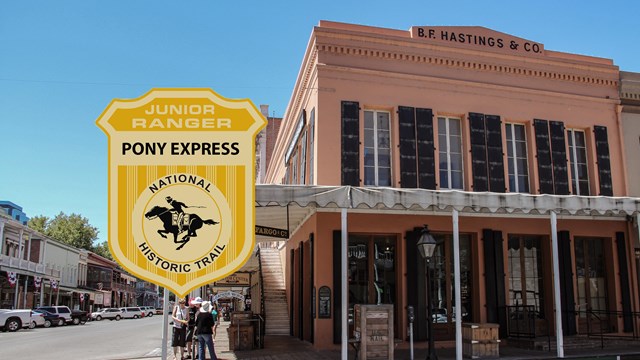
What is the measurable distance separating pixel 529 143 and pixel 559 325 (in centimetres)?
592

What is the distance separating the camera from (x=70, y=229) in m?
79.7

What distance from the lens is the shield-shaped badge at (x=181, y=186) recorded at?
3.72 metres

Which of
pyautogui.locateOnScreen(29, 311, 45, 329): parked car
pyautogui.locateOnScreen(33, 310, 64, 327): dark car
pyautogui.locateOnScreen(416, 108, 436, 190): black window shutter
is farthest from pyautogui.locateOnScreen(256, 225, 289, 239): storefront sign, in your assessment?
pyautogui.locateOnScreen(33, 310, 64, 327): dark car

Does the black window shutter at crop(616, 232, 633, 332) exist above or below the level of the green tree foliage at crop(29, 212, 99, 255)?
below

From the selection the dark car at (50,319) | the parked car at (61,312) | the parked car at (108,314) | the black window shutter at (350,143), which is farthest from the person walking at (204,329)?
the parked car at (108,314)

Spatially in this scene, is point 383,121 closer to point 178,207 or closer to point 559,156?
point 559,156

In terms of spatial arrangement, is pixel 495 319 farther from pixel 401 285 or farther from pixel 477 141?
pixel 477 141

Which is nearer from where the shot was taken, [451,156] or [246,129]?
[246,129]

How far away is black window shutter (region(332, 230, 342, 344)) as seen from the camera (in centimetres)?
1254

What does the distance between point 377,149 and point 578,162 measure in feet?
20.3

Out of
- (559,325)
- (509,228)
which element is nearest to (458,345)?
(559,325)

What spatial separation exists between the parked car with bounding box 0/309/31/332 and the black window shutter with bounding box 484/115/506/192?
27.0 m

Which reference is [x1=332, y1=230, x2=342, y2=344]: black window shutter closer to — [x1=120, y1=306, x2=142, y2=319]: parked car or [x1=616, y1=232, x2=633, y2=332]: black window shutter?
[x1=616, y1=232, x2=633, y2=332]: black window shutter

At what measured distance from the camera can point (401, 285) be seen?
13.4m
